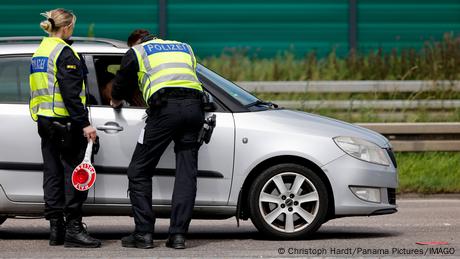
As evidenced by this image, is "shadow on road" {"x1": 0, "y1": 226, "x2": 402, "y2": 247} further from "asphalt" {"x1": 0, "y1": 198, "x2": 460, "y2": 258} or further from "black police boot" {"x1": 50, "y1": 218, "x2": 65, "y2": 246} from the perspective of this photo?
"black police boot" {"x1": 50, "y1": 218, "x2": 65, "y2": 246}

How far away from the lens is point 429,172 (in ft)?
42.9

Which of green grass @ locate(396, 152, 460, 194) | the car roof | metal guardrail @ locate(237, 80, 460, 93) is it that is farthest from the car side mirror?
metal guardrail @ locate(237, 80, 460, 93)

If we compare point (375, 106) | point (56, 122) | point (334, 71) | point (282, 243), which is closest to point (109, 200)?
point (56, 122)

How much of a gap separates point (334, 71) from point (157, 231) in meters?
7.37

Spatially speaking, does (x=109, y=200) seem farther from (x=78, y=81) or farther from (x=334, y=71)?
(x=334, y=71)

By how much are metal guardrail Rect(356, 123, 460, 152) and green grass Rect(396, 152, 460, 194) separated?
7.6 inches

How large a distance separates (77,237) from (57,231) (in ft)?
0.65

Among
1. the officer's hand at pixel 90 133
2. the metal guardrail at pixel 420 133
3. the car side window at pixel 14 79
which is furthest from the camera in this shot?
the metal guardrail at pixel 420 133

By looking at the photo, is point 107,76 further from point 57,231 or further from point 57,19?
point 57,231

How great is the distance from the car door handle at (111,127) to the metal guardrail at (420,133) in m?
4.88

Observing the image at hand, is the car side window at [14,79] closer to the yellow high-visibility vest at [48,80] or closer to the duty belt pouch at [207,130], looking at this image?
the yellow high-visibility vest at [48,80]

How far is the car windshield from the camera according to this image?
901 centimetres

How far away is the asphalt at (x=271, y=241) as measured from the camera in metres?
8.09

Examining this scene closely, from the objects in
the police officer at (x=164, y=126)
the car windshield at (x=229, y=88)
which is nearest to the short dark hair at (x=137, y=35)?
the police officer at (x=164, y=126)
